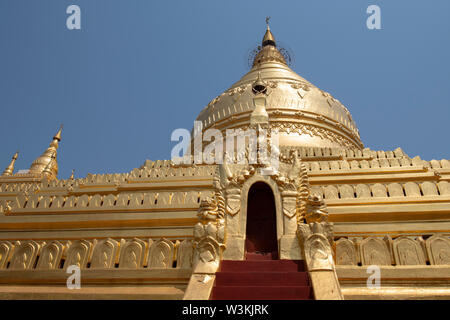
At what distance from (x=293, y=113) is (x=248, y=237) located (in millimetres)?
13038

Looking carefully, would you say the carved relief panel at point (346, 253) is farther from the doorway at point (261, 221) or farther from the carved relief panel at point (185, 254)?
the carved relief panel at point (185, 254)

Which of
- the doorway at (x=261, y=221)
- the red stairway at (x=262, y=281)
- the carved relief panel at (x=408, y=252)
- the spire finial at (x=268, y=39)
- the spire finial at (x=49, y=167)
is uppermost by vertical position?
the spire finial at (x=268, y=39)

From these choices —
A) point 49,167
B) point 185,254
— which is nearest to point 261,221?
point 185,254

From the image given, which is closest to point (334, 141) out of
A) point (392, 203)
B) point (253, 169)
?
point (392, 203)

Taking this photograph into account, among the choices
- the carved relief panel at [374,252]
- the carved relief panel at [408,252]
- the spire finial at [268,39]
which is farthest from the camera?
the spire finial at [268,39]

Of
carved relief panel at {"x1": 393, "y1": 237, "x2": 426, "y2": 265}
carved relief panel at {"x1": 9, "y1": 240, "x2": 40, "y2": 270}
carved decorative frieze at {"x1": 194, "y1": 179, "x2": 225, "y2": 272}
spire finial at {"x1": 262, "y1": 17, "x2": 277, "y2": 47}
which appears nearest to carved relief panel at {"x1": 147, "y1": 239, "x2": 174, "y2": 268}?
carved decorative frieze at {"x1": 194, "y1": 179, "x2": 225, "y2": 272}

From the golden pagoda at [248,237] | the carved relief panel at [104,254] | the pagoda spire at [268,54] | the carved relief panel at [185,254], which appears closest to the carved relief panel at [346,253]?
the golden pagoda at [248,237]

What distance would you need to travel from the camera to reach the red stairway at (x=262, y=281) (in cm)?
480

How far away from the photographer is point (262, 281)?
16.9 feet

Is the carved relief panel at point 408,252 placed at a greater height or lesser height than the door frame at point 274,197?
lesser

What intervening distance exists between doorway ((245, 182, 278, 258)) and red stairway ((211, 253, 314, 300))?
1.09 meters

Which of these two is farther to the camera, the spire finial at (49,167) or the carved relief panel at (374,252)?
the spire finial at (49,167)

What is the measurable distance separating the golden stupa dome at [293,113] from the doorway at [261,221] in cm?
965

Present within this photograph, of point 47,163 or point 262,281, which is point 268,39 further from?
point 262,281
